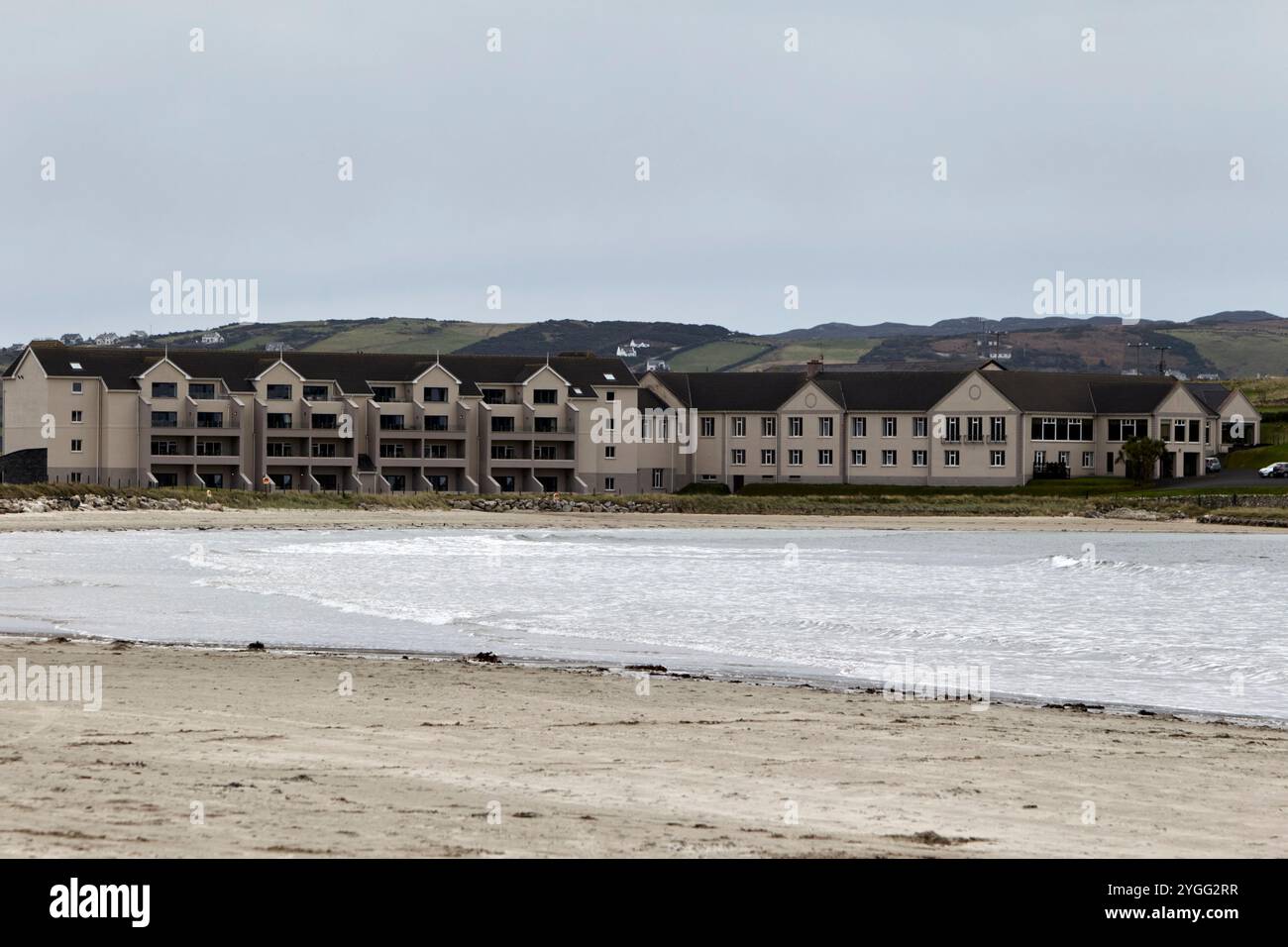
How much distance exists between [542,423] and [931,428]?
2600 centimetres

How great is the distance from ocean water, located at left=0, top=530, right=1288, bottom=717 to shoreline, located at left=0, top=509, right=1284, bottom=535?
1062cm

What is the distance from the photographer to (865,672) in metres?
19.6

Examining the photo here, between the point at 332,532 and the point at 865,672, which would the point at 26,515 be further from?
the point at 865,672

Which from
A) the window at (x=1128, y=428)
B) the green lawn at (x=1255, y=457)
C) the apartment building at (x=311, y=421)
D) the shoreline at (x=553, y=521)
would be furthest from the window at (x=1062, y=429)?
the apartment building at (x=311, y=421)

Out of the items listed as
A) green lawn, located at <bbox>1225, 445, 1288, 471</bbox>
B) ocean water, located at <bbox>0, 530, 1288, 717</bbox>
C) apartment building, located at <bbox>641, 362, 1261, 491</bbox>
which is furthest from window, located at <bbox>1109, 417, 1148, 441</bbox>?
ocean water, located at <bbox>0, 530, 1288, 717</bbox>

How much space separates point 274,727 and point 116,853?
528 cm

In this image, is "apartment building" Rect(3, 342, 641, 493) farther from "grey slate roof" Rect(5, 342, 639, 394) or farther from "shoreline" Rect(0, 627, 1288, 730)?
"shoreline" Rect(0, 627, 1288, 730)

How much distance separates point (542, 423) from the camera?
97688 mm

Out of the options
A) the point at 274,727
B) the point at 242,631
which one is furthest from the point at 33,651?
the point at 274,727

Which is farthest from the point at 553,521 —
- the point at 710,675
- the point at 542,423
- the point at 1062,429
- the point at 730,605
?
the point at 710,675

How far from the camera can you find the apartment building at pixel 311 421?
293 feet

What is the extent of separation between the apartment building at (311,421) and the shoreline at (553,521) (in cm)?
1272

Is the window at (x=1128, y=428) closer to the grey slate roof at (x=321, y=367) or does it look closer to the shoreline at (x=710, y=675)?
the grey slate roof at (x=321, y=367)

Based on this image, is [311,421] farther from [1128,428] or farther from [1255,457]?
[1255,457]
